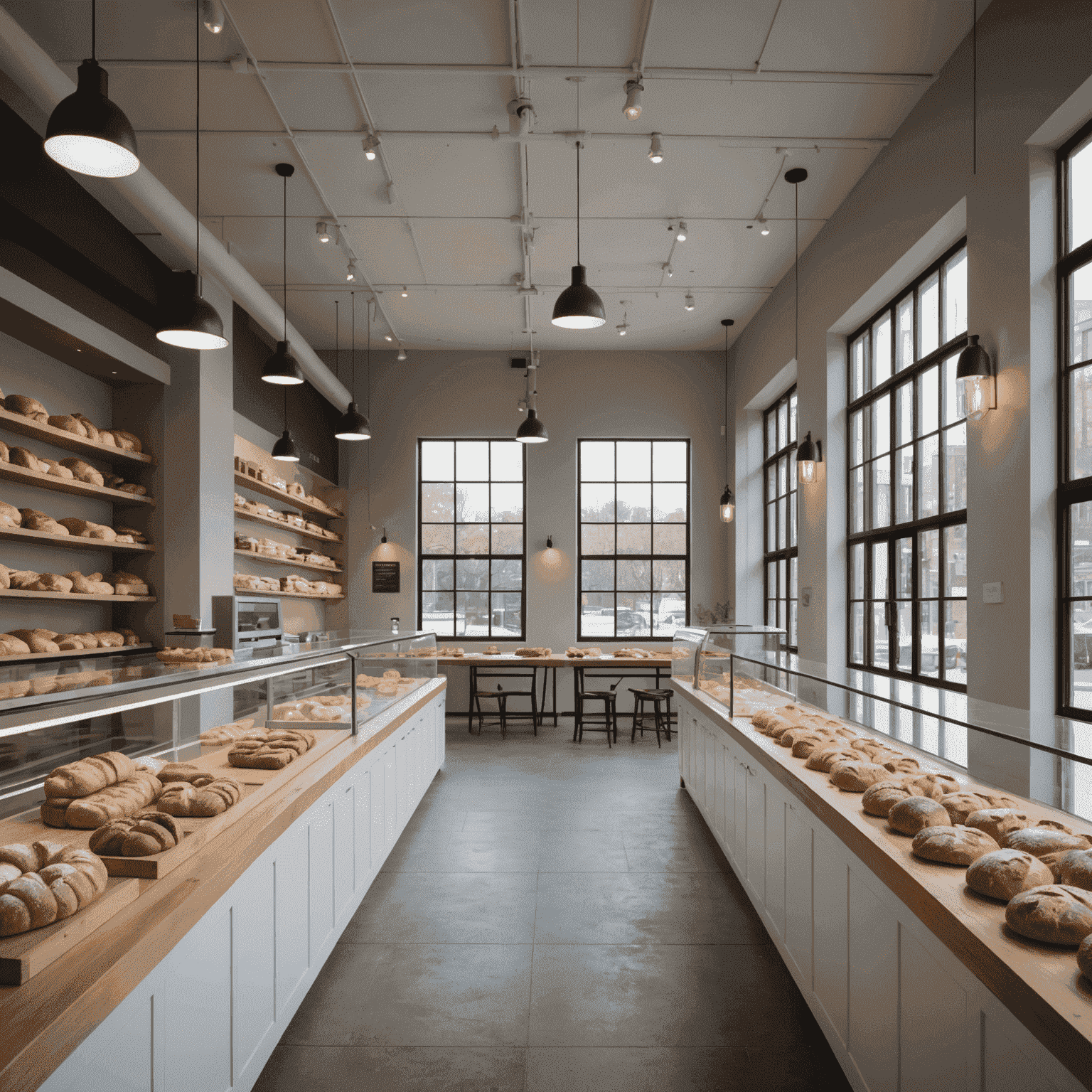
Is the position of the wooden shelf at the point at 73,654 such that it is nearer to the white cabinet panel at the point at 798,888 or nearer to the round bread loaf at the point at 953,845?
the white cabinet panel at the point at 798,888

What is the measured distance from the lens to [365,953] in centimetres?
342

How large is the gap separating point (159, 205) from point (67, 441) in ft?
5.49

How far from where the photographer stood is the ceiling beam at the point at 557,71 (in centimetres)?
462

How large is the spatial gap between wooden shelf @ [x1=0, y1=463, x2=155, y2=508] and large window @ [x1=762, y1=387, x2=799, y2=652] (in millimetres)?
6245

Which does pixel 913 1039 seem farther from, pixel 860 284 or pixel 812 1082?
pixel 860 284

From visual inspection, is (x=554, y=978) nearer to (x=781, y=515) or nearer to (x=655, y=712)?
(x=655, y=712)

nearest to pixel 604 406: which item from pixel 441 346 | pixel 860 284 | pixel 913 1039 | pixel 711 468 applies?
pixel 711 468

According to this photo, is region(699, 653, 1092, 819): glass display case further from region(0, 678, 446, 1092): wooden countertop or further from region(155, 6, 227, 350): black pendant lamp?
region(155, 6, 227, 350): black pendant lamp

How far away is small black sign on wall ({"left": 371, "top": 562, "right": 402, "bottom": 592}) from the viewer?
10.8m

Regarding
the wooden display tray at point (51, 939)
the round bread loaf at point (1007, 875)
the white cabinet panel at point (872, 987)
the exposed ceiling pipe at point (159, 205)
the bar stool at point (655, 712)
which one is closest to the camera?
the wooden display tray at point (51, 939)

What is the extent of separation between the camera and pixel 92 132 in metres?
2.68

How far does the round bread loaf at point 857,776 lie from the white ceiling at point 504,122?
3.91 m

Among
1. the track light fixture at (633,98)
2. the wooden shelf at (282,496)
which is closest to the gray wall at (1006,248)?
the track light fixture at (633,98)

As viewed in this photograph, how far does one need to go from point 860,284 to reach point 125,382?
590cm
